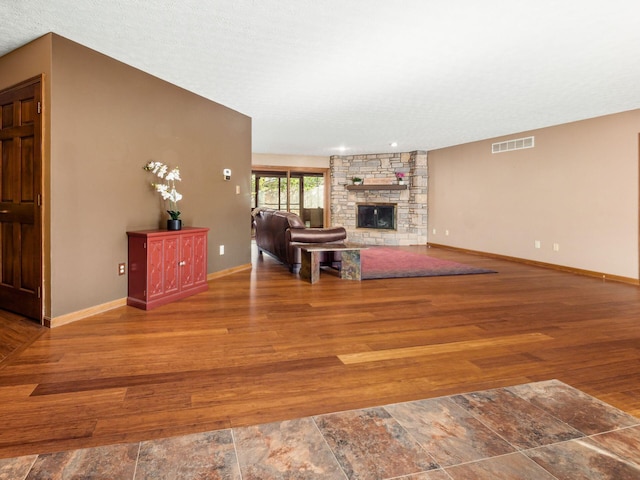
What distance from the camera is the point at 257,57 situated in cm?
348

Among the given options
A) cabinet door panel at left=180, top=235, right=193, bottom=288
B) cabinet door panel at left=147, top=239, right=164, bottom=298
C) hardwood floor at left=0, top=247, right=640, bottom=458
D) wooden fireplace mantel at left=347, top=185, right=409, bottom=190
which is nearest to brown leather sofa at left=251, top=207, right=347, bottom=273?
hardwood floor at left=0, top=247, right=640, bottom=458

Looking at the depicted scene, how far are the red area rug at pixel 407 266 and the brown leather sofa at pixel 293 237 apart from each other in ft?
1.71

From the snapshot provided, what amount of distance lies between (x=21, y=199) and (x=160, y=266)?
4.08 feet

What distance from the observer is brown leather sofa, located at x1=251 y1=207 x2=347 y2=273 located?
17.6 ft

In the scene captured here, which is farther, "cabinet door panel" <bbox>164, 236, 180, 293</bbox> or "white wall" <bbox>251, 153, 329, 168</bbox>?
"white wall" <bbox>251, 153, 329, 168</bbox>

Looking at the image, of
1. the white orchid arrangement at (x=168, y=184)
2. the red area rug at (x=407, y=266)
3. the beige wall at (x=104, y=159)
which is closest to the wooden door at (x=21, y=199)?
the beige wall at (x=104, y=159)

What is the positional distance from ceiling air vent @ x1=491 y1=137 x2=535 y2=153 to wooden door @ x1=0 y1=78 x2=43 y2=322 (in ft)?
22.6

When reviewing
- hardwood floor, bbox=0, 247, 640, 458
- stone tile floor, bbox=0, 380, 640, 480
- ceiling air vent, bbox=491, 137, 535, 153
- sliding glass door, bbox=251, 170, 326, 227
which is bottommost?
stone tile floor, bbox=0, 380, 640, 480

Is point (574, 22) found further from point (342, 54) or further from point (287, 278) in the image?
point (287, 278)

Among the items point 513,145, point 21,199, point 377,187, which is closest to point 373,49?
A: point 21,199

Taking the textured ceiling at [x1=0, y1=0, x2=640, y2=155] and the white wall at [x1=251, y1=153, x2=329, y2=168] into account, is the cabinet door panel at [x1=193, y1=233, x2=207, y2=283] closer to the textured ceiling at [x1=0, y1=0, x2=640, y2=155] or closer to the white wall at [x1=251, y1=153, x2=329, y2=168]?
the textured ceiling at [x1=0, y1=0, x2=640, y2=155]

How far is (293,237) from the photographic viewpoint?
5340mm

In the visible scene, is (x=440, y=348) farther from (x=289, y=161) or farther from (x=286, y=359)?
(x=289, y=161)

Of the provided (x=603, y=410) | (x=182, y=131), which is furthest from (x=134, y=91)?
(x=603, y=410)
